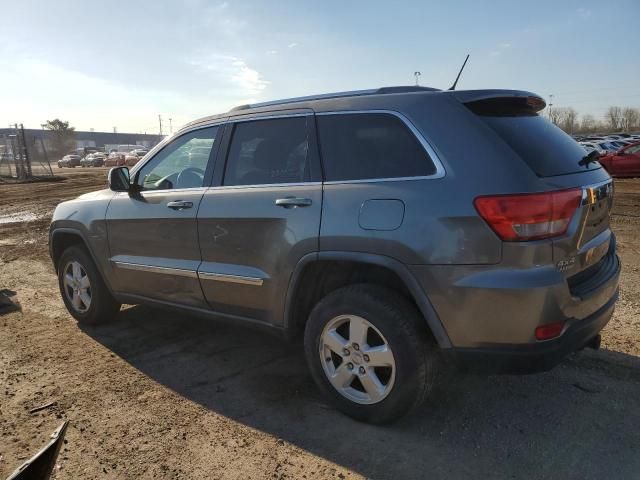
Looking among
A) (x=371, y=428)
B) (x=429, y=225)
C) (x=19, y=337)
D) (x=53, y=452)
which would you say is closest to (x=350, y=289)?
(x=429, y=225)

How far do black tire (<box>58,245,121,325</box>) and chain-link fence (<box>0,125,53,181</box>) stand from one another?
67.6 ft

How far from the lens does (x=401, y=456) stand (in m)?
2.70

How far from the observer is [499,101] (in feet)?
9.48

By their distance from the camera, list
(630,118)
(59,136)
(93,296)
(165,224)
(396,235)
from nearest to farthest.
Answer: (396,235) → (165,224) → (93,296) → (59,136) → (630,118)

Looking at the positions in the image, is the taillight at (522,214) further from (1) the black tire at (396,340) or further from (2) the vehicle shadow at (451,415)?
(2) the vehicle shadow at (451,415)

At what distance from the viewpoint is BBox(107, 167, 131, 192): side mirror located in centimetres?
421

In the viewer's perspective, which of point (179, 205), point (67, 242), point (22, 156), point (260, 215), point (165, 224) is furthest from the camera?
point (22, 156)

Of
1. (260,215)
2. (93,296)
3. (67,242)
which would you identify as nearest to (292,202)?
(260,215)

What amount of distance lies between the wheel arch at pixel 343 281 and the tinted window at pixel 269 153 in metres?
0.56

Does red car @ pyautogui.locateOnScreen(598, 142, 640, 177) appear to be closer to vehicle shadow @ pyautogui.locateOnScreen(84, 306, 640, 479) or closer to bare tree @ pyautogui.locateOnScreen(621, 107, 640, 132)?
vehicle shadow @ pyautogui.locateOnScreen(84, 306, 640, 479)

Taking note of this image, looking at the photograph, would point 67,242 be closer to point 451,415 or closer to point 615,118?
point 451,415

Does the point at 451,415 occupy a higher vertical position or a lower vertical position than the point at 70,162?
higher

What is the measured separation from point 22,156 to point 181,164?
23.5m

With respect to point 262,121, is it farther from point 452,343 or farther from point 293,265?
point 452,343
